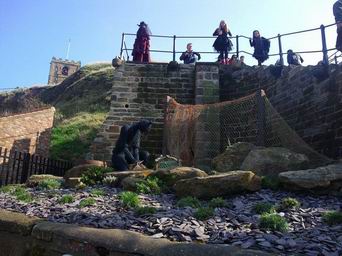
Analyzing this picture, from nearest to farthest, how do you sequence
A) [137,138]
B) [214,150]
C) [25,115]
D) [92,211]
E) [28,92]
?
[92,211]
[137,138]
[214,150]
[25,115]
[28,92]

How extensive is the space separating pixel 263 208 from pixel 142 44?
11.2 meters

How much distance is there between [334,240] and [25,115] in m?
16.1

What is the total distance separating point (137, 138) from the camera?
31.6 ft

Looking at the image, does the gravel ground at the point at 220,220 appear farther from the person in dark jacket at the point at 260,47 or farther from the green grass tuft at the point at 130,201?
the person in dark jacket at the point at 260,47

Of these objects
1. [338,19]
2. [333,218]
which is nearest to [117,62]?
[338,19]

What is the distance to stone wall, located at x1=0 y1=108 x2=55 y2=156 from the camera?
16.9m

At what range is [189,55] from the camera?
51.5 ft

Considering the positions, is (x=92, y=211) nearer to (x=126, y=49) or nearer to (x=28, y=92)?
(x=126, y=49)

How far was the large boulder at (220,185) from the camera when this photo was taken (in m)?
6.29

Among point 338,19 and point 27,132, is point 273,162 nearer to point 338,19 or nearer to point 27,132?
point 338,19

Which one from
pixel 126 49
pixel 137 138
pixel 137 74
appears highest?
pixel 126 49

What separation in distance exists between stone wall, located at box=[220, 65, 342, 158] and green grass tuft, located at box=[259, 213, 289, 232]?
202 inches

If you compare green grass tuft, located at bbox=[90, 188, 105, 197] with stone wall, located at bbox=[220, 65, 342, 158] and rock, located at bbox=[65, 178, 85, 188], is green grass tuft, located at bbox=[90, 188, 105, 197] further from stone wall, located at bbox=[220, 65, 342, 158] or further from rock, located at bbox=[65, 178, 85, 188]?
stone wall, located at bbox=[220, 65, 342, 158]

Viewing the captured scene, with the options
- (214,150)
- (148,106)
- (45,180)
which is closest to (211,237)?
(45,180)
